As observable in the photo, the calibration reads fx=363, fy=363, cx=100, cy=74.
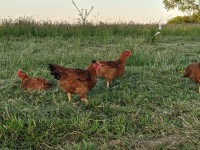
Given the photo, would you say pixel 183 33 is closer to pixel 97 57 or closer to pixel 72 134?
pixel 97 57

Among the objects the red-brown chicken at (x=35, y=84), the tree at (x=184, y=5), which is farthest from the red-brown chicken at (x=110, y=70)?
the tree at (x=184, y=5)

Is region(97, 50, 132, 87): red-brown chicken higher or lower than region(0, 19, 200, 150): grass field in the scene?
higher

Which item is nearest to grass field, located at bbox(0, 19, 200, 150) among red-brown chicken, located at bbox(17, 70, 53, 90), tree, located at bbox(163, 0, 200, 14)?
red-brown chicken, located at bbox(17, 70, 53, 90)

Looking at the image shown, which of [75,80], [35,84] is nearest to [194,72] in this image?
[75,80]

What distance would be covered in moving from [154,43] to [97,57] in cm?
389

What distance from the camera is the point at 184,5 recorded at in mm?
35125

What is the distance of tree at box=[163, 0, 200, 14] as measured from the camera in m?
34.7

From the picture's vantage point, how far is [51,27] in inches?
536

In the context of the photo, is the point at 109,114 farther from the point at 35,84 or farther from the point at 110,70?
the point at 35,84

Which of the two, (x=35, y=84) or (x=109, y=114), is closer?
(x=109, y=114)

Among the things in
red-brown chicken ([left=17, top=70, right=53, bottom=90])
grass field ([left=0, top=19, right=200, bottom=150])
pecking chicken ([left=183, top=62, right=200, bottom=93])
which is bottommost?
grass field ([left=0, top=19, right=200, bottom=150])

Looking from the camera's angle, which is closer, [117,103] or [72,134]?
[72,134]

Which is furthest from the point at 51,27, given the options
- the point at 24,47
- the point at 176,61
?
the point at 176,61

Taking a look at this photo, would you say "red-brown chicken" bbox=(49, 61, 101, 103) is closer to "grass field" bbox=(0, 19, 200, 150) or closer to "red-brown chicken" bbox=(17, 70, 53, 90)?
"grass field" bbox=(0, 19, 200, 150)
